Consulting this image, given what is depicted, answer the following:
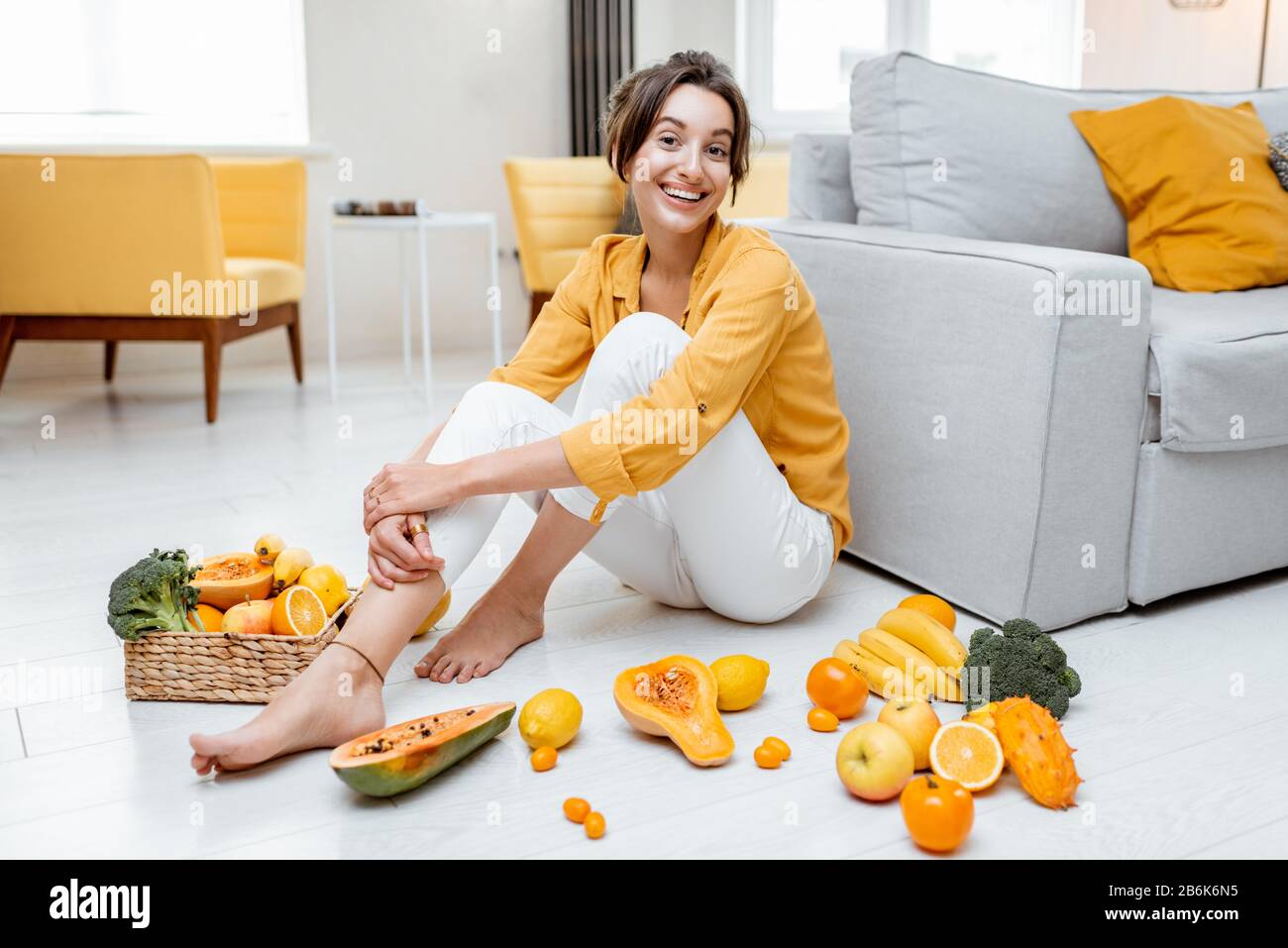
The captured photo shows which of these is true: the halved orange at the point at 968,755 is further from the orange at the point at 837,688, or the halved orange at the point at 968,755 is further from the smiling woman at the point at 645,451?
the smiling woman at the point at 645,451

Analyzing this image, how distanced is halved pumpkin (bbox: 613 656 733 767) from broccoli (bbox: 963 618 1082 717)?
35 centimetres

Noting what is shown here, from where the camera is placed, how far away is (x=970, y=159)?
7.58ft

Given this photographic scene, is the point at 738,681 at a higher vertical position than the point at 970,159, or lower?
lower

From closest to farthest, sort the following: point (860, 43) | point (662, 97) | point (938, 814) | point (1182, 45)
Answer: point (938, 814), point (662, 97), point (1182, 45), point (860, 43)

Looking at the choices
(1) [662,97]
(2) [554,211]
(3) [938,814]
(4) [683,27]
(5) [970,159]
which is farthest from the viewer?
(4) [683,27]

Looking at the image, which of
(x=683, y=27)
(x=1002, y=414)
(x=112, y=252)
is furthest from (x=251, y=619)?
(x=683, y=27)

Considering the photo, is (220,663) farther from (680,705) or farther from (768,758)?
(768,758)

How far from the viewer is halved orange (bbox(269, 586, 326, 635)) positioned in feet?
5.32

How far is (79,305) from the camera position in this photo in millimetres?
3520

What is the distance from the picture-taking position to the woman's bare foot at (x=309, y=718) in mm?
1384

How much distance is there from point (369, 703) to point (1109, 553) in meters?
1.17

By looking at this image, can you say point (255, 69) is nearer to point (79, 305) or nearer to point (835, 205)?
point (79, 305)

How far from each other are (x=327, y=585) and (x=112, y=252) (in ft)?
7.47

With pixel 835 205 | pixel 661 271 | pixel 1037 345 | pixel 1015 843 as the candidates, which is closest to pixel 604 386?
pixel 661 271
